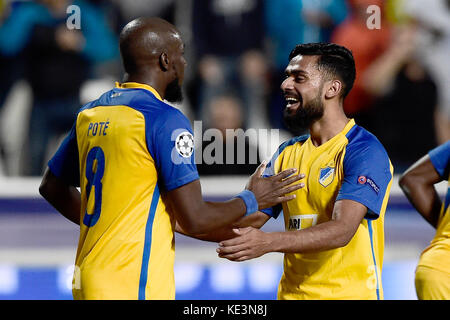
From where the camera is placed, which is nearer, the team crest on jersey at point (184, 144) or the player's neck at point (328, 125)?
the team crest on jersey at point (184, 144)

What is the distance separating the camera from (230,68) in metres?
6.91

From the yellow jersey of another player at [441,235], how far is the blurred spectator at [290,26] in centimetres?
292

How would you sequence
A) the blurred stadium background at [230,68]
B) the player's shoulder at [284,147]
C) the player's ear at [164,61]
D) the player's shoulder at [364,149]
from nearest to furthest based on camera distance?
the player's ear at [164,61] < the player's shoulder at [364,149] < the player's shoulder at [284,147] < the blurred stadium background at [230,68]

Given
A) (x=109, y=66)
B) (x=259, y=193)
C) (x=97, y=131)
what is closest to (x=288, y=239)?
(x=259, y=193)

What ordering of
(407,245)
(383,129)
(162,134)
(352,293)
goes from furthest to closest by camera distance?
(383,129)
(407,245)
(352,293)
(162,134)

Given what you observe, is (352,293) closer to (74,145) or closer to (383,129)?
(74,145)

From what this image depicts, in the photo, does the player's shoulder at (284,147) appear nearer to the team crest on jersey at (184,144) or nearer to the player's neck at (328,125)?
the player's neck at (328,125)

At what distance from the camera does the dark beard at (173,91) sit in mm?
3357

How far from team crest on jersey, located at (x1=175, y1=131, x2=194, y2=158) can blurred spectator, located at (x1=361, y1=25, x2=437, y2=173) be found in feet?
12.8

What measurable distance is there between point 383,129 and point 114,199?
13.6ft

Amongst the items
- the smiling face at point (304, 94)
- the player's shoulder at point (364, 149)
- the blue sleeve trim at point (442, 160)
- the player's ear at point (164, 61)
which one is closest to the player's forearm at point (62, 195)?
the player's ear at point (164, 61)

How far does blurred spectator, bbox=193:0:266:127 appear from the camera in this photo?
686cm

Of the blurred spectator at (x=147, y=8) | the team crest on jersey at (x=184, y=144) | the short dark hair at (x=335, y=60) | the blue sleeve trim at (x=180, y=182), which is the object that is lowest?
the blue sleeve trim at (x=180, y=182)
